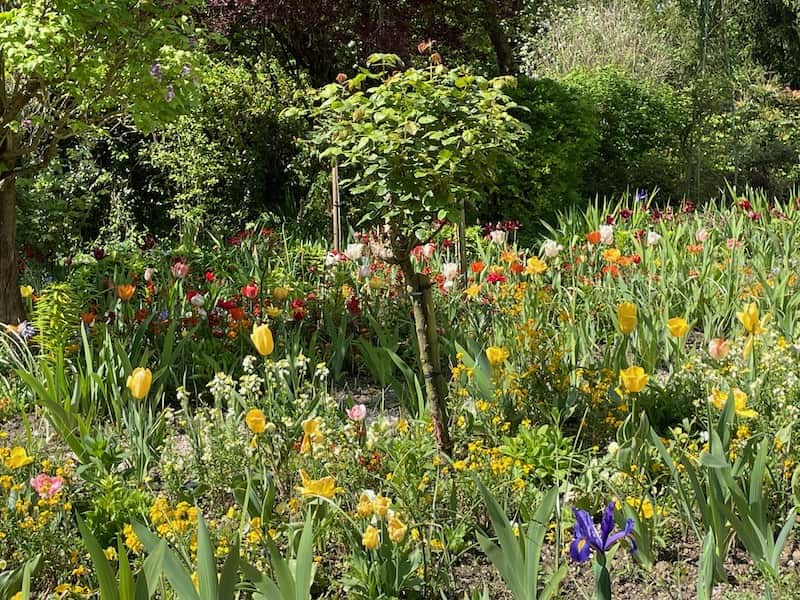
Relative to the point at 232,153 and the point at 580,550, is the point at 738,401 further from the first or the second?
the point at 232,153

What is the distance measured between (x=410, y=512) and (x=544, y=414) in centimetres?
72

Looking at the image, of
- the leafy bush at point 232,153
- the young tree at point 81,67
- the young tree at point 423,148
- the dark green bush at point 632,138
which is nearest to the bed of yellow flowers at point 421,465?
the young tree at point 423,148

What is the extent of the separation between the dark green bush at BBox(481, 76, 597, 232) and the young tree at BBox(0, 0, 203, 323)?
154 inches

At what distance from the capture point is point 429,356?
2516 millimetres

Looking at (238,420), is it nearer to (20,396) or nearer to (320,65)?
(20,396)

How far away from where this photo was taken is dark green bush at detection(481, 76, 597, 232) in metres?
7.34

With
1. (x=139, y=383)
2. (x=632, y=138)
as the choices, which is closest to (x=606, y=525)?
(x=139, y=383)

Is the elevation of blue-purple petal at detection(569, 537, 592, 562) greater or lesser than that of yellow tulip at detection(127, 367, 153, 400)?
lesser

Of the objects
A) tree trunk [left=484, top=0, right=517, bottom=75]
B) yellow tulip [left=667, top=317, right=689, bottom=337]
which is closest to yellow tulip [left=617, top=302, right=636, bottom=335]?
yellow tulip [left=667, top=317, right=689, bottom=337]

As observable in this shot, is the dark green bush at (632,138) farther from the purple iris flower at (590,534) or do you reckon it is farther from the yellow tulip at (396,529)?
the purple iris flower at (590,534)

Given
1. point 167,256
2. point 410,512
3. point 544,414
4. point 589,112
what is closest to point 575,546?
point 410,512

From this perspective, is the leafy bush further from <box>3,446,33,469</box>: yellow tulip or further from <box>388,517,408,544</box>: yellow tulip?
<box>388,517,408,544</box>: yellow tulip

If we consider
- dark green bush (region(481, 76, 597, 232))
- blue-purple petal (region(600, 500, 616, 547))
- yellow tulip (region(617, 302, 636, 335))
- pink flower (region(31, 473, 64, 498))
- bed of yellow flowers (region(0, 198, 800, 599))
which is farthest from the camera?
dark green bush (region(481, 76, 597, 232))

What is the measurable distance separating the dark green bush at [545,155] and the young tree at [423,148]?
15.4 ft
